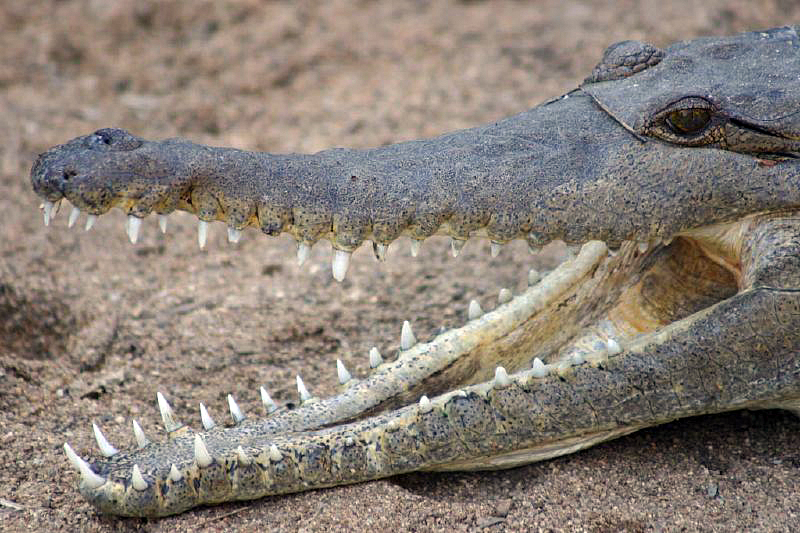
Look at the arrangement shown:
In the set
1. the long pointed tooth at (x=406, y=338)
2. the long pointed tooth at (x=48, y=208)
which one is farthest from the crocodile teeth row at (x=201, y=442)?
the long pointed tooth at (x=48, y=208)

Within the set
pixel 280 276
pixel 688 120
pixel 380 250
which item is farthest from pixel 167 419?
pixel 688 120

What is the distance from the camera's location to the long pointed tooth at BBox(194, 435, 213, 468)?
3222 mm

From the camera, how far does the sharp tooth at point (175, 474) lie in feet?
10.6

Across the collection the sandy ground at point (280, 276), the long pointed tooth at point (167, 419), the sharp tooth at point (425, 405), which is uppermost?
the sharp tooth at point (425, 405)

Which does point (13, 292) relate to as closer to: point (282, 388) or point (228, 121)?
point (282, 388)

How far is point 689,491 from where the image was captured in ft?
11.3

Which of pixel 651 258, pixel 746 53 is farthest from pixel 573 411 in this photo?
pixel 746 53

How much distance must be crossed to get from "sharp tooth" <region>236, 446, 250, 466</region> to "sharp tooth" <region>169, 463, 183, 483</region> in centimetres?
21

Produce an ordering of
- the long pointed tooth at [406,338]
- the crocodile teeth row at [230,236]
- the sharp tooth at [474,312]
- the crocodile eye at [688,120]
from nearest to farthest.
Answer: the crocodile teeth row at [230,236] < the crocodile eye at [688,120] < the long pointed tooth at [406,338] < the sharp tooth at [474,312]

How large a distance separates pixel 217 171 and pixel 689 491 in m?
2.07

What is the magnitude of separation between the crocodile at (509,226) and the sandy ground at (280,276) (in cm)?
20

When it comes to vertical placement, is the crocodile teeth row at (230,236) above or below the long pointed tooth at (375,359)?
above

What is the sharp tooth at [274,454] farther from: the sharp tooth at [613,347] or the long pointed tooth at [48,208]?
the sharp tooth at [613,347]

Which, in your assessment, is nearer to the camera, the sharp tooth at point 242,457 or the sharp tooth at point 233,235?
the sharp tooth at point 233,235
